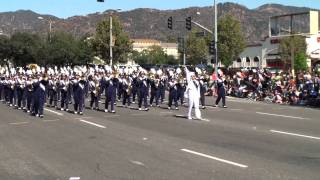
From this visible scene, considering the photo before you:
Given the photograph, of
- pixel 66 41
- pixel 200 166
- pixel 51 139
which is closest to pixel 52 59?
pixel 66 41

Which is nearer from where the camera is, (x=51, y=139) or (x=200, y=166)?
(x=200, y=166)

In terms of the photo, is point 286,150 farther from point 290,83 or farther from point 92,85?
point 290,83

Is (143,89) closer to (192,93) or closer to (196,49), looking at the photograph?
(192,93)

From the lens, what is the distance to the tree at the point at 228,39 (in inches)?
3563

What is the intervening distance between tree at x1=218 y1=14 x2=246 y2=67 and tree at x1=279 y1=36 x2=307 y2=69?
7611 millimetres

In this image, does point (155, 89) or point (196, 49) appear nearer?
point (155, 89)

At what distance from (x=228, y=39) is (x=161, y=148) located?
259 ft

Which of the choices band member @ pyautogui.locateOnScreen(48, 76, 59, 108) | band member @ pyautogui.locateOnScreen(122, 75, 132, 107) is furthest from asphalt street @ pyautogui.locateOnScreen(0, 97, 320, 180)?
band member @ pyautogui.locateOnScreen(48, 76, 59, 108)

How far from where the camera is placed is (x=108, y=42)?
81125 mm

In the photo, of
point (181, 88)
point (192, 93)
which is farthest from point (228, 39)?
point (192, 93)

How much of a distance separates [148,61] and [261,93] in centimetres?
10056

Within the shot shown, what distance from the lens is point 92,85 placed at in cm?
2702

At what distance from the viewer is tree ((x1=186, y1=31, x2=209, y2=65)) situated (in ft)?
324

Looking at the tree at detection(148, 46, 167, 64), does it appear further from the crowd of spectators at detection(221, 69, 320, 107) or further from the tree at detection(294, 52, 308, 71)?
the crowd of spectators at detection(221, 69, 320, 107)
